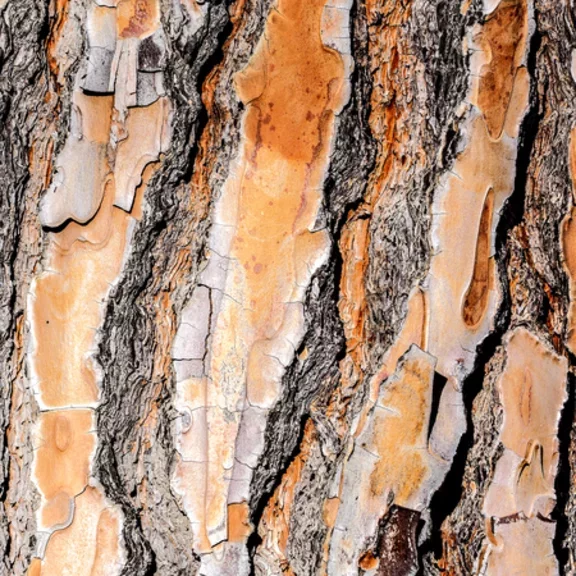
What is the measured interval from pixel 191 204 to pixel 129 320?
5.8 inches

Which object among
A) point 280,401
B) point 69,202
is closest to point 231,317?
point 280,401

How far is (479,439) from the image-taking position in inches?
32.8

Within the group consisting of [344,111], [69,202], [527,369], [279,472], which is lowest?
[279,472]

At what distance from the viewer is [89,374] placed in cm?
81

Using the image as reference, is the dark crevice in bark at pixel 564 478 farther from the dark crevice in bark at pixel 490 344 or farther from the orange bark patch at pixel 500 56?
the orange bark patch at pixel 500 56

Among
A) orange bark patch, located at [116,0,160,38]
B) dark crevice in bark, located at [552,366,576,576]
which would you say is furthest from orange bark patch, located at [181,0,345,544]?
dark crevice in bark, located at [552,366,576,576]

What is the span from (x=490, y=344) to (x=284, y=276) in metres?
0.25

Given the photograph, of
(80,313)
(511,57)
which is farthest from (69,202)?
(511,57)

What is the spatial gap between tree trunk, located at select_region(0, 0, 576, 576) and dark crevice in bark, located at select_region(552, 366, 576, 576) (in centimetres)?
3

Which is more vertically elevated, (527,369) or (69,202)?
(69,202)

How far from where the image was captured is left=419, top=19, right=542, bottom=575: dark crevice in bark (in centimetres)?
82

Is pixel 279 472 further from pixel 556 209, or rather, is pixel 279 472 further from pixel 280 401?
pixel 556 209

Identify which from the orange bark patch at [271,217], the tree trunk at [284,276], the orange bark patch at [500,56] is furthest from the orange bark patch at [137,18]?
the orange bark patch at [500,56]

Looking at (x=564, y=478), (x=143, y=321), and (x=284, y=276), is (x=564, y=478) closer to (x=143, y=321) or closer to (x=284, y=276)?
(x=284, y=276)
